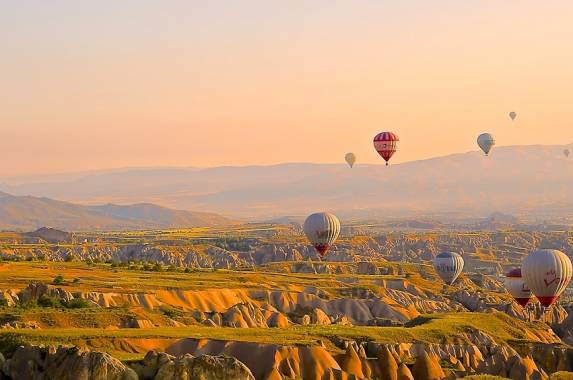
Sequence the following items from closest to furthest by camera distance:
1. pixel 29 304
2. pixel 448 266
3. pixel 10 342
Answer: pixel 10 342 → pixel 29 304 → pixel 448 266

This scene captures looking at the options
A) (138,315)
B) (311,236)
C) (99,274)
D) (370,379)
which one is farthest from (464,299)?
(370,379)

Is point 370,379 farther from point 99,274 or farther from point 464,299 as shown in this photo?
point 464,299

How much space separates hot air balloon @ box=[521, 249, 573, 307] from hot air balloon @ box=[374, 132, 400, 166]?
41.7 meters

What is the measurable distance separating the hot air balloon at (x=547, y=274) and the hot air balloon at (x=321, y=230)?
110ft

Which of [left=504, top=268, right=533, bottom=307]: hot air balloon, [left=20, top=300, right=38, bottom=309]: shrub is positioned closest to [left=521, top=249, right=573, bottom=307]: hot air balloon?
[left=504, top=268, right=533, bottom=307]: hot air balloon

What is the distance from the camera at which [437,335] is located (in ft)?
323

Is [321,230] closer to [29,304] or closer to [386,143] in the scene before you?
[386,143]

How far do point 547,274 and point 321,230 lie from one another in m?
36.5

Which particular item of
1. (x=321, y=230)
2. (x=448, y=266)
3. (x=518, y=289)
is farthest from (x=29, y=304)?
(x=448, y=266)

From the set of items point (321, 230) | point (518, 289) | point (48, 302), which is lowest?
point (518, 289)

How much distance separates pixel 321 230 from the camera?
141250mm

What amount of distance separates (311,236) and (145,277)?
21547 millimetres

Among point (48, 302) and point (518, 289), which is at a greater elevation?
point (48, 302)

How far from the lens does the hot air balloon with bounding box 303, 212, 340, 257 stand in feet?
463
